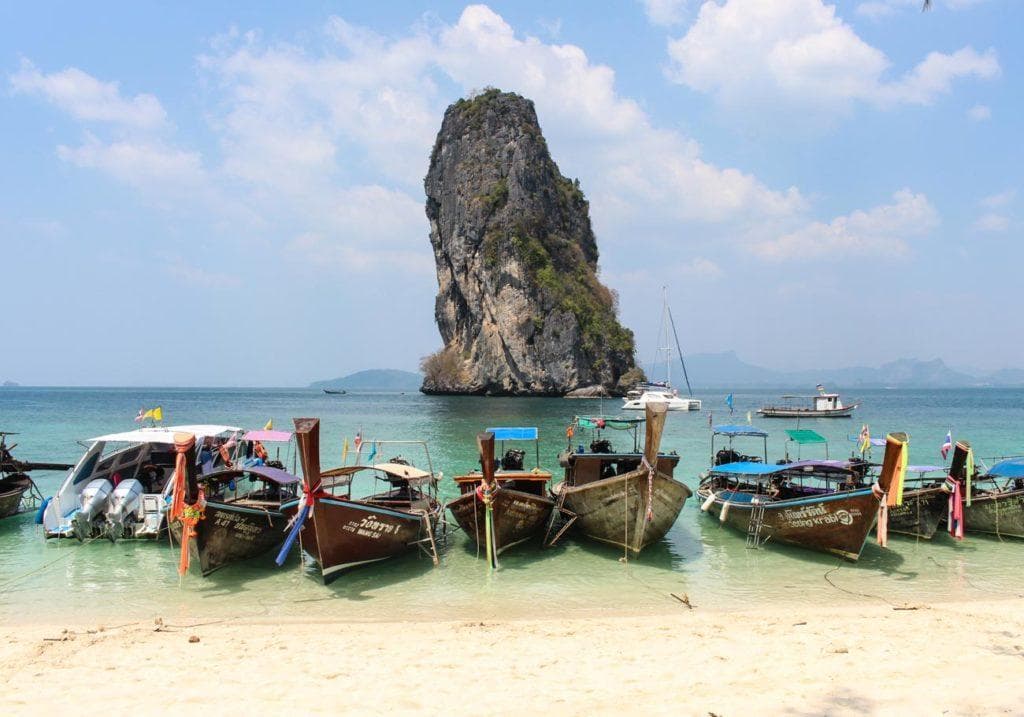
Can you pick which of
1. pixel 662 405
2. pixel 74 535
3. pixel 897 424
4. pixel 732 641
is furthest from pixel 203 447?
pixel 897 424

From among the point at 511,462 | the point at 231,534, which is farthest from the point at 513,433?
the point at 231,534

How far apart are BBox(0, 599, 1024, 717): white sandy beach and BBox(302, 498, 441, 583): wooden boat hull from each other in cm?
163

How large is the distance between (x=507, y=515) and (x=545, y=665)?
208 inches

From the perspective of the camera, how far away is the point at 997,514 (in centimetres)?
1441

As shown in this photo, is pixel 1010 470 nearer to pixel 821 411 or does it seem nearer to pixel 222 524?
pixel 222 524

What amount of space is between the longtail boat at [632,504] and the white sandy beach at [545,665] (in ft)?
8.83

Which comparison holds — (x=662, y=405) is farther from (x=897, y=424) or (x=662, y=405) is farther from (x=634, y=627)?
(x=897, y=424)

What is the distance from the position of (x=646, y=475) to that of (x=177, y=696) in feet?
26.6

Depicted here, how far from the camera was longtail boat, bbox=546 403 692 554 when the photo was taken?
12.1m

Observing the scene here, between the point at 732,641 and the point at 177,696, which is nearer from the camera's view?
the point at 177,696

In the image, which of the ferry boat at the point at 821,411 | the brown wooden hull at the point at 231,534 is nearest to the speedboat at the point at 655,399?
the ferry boat at the point at 821,411

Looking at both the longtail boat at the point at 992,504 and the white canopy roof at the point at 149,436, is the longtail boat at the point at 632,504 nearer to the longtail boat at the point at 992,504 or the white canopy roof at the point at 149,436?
the longtail boat at the point at 992,504

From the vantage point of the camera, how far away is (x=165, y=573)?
12.4m

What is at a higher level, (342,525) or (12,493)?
(342,525)
